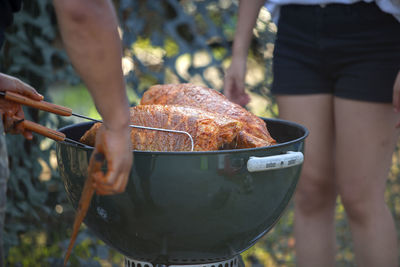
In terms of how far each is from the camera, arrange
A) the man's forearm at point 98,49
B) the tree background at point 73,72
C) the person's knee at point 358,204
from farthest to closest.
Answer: the tree background at point 73,72, the person's knee at point 358,204, the man's forearm at point 98,49

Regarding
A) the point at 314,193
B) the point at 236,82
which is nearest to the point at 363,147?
the point at 314,193

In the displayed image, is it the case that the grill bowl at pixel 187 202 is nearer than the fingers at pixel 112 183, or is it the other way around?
the fingers at pixel 112 183

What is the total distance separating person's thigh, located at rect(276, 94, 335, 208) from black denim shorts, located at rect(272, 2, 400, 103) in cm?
4

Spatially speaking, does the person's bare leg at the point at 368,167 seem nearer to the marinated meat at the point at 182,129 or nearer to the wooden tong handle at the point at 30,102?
the marinated meat at the point at 182,129

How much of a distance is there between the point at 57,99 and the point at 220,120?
66.4 inches

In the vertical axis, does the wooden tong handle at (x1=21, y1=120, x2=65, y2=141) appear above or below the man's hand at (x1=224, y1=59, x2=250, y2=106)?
below

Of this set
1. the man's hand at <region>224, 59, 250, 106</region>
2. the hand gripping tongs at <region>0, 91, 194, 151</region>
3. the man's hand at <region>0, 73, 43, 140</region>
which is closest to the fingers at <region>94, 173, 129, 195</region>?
the hand gripping tongs at <region>0, 91, 194, 151</region>

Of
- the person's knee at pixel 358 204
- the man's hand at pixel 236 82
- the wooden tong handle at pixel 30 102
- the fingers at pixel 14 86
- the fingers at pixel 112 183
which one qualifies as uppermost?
the man's hand at pixel 236 82

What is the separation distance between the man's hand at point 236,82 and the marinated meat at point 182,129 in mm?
647

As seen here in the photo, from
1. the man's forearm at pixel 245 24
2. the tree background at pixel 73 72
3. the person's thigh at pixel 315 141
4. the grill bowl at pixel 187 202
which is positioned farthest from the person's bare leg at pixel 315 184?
the tree background at pixel 73 72

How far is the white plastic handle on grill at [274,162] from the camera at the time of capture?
1.35 metres

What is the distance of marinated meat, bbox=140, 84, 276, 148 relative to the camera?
154cm

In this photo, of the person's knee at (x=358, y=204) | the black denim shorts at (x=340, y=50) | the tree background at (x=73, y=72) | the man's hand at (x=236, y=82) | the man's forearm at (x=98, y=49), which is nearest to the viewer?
the man's forearm at (x=98, y=49)

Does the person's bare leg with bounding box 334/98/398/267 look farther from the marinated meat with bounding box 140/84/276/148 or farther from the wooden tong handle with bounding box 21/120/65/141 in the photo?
the wooden tong handle with bounding box 21/120/65/141
